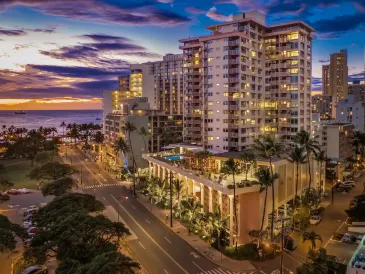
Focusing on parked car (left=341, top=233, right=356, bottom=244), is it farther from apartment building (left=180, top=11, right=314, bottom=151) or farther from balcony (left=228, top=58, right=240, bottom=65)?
balcony (left=228, top=58, right=240, bottom=65)

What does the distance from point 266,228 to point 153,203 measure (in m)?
27.9

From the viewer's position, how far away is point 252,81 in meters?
86.9

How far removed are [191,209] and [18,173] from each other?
79116 mm

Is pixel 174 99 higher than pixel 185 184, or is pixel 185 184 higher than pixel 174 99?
pixel 174 99

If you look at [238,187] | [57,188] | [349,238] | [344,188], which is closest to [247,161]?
[238,187]

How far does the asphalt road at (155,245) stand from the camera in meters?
44.1

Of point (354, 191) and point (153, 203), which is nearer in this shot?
point (153, 203)

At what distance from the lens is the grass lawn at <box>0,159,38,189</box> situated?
96938mm

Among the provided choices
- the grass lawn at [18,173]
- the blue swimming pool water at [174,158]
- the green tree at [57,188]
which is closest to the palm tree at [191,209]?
the blue swimming pool water at [174,158]

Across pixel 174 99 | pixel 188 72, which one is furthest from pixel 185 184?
pixel 174 99

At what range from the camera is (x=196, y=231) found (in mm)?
55969

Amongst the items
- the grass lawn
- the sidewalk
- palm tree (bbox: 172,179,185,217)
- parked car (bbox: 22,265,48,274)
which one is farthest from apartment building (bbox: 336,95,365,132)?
parked car (bbox: 22,265,48,274)

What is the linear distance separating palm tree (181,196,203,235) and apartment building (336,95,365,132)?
111 m

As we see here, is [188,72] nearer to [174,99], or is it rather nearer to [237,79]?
[237,79]
